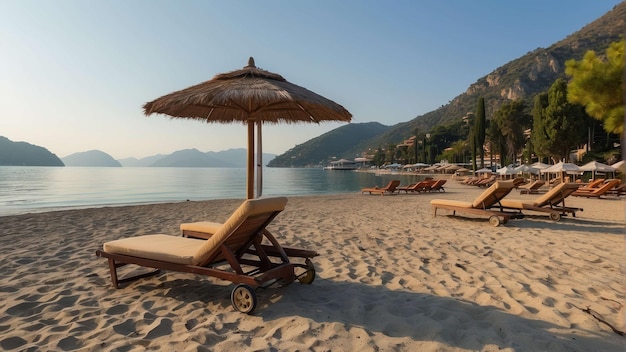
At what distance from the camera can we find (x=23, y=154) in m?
181

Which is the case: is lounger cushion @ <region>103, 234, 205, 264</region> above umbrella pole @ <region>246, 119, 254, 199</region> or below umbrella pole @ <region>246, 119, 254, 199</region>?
below

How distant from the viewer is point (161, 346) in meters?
2.49

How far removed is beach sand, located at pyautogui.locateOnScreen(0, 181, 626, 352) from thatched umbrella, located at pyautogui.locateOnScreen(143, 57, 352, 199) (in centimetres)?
199

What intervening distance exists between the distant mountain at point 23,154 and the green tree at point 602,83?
22354cm


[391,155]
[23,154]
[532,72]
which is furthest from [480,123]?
[23,154]

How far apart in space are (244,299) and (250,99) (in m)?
2.35

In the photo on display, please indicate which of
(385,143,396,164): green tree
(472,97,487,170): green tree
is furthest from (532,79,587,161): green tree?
(385,143,396,164): green tree

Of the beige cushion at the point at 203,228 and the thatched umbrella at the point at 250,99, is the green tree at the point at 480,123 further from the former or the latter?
the beige cushion at the point at 203,228

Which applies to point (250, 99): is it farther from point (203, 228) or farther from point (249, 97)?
point (203, 228)

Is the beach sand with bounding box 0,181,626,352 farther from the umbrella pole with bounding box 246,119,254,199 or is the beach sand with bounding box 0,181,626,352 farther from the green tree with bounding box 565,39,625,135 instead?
the green tree with bounding box 565,39,625,135

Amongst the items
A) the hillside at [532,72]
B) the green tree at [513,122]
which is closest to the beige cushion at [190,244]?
the green tree at [513,122]

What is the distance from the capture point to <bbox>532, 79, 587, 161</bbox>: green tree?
106 ft

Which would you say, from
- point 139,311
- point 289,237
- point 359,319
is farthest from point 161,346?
point 289,237

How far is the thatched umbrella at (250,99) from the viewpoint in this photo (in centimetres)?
434
